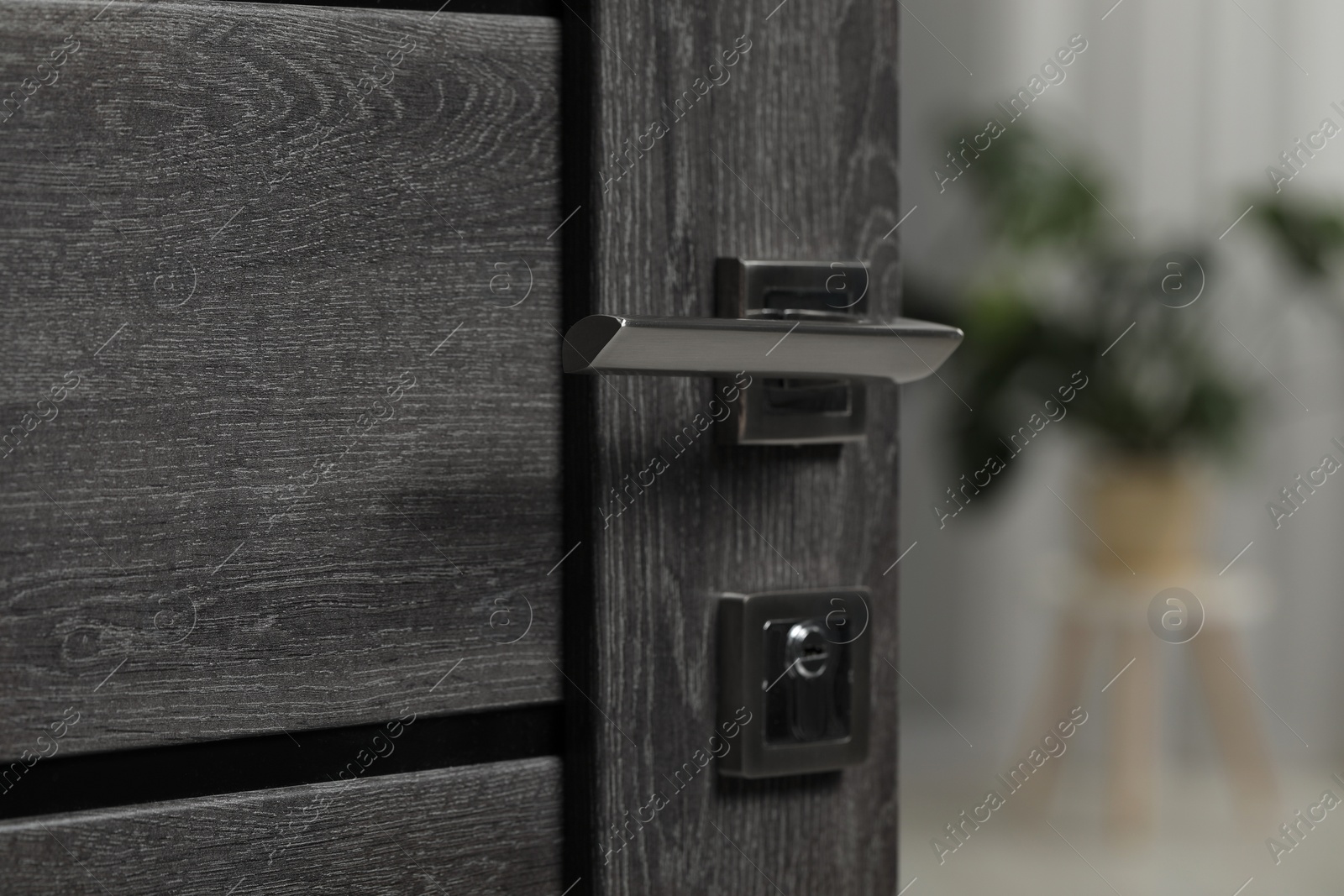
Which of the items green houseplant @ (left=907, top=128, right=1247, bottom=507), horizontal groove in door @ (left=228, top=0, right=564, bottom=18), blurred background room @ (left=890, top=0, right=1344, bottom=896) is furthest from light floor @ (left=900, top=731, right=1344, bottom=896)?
horizontal groove in door @ (left=228, top=0, right=564, bottom=18)

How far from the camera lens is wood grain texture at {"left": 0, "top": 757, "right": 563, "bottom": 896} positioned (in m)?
0.41

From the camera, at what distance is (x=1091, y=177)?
91.4 inches

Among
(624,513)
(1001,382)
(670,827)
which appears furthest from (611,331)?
(1001,382)

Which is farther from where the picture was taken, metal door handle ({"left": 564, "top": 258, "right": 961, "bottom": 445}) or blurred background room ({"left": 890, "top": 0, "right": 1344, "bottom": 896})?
blurred background room ({"left": 890, "top": 0, "right": 1344, "bottom": 896})

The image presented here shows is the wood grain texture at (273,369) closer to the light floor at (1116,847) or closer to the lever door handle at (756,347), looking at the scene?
the lever door handle at (756,347)

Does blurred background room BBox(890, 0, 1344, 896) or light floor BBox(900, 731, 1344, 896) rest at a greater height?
blurred background room BBox(890, 0, 1344, 896)

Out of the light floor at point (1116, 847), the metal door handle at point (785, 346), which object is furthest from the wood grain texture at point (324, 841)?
the light floor at point (1116, 847)

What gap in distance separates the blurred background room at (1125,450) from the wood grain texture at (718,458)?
5.70 feet

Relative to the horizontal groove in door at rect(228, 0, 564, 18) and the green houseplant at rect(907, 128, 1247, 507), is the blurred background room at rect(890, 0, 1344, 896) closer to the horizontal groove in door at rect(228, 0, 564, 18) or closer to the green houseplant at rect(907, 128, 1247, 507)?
the green houseplant at rect(907, 128, 1247, 507)

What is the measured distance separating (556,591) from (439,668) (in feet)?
0.17

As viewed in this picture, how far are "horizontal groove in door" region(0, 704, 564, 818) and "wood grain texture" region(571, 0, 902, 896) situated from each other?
36 mm

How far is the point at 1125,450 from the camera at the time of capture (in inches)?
88.6

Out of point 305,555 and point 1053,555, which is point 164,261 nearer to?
point 305,555

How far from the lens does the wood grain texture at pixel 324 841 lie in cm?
41
